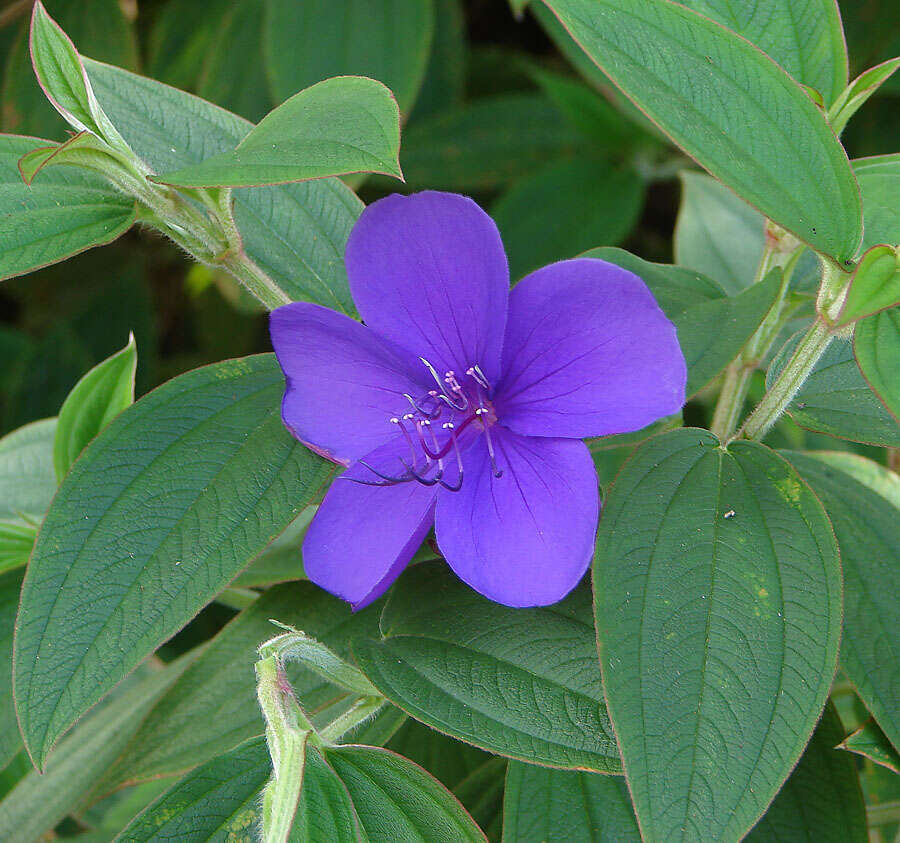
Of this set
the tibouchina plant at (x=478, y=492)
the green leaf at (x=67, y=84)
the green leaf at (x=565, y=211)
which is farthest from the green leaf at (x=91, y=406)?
the green leaf at (x=565, y=211)

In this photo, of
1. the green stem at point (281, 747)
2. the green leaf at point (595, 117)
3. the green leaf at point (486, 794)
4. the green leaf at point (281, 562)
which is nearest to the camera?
the green stem at point (281, 747)

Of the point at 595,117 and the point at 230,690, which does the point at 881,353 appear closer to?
the point at 230,690

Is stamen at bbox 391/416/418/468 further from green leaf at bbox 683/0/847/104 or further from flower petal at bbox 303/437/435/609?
green leaf at bbox 683/0/847/104

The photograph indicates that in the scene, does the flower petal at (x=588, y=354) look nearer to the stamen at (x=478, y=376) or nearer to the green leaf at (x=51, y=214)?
the stamen at (x=478, y=376)

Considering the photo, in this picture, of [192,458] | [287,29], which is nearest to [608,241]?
[287,29]

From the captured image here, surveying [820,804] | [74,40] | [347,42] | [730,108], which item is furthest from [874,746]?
[74,40]

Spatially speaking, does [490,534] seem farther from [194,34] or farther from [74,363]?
[194,34]
